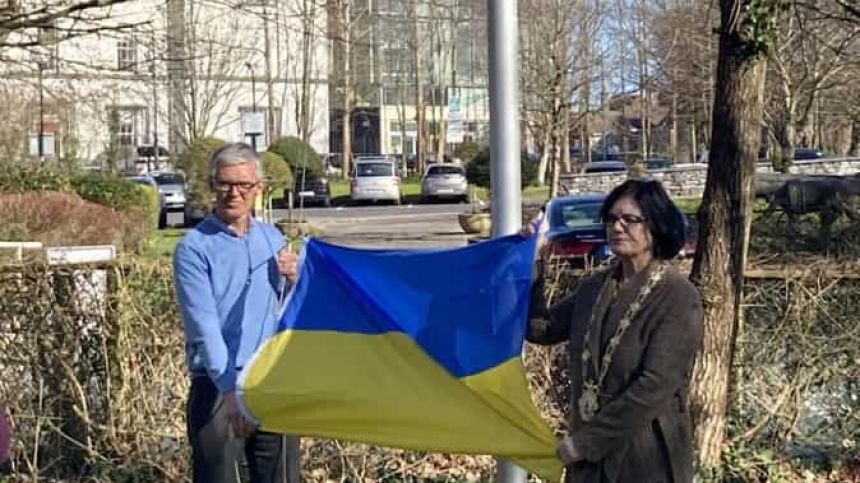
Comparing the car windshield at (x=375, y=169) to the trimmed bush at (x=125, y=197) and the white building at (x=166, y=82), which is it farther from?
the trimmed bush at (x=125, y=197)

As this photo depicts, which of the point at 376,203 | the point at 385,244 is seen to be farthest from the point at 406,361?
the point at 376,203

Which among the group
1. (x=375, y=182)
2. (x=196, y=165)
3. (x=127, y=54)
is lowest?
(x=375, y=182)

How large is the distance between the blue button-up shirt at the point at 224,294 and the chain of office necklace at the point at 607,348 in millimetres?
1332

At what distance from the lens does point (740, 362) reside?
22.2 ft

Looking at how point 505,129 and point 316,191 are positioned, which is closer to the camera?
point 505,129

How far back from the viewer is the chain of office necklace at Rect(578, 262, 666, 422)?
3.93 metres

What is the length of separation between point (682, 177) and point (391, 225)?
10690 millimetres

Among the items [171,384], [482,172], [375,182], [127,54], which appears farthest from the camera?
[482,172]

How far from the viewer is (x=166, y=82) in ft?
61.8

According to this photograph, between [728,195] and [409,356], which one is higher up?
[728,195]

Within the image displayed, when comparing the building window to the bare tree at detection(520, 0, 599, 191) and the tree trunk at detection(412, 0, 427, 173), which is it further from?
the tree trunk at detection(412, 0, 427, 173)

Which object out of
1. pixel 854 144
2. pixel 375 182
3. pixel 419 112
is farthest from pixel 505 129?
pixel 419 112

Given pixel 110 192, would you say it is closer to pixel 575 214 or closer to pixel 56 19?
pixel 575 214

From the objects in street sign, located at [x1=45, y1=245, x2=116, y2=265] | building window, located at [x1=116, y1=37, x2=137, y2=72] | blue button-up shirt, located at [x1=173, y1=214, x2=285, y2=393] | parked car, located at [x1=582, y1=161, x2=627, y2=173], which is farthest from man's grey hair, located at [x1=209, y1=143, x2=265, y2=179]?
parked car, located at [x1=582, y1=161, x2=627, y2=173]
